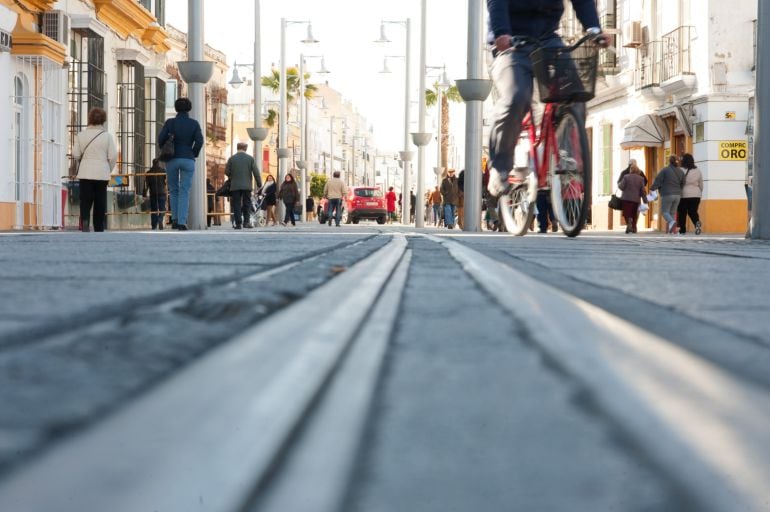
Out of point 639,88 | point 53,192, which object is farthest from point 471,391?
point 639,88

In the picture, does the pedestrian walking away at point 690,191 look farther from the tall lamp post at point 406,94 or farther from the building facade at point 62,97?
the tall lamp post at point 406,94

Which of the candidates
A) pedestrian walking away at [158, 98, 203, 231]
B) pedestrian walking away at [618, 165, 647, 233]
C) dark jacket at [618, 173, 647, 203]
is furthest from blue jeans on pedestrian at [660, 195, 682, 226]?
pedestrian walking away at [158, 98, 203, 231]

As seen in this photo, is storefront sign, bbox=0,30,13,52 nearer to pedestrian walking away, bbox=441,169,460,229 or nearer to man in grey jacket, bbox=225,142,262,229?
man in grey jacket, bbox=225,142,262,229

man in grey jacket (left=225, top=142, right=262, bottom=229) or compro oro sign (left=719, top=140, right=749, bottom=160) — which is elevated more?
compro oro sign (left=719, top=140, right=749, bottom=160)

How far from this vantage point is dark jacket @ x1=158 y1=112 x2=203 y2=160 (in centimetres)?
1483

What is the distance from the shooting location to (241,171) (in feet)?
72.1

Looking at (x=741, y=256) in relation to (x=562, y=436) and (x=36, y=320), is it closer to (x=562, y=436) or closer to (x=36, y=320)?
(x=36, y=320)

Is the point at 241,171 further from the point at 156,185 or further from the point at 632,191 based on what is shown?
the point at 632,191

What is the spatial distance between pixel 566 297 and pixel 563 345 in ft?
2.67

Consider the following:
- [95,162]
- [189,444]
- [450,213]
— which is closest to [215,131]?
[450,213]

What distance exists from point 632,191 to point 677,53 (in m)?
5.35

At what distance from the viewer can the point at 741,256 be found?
4.59 m

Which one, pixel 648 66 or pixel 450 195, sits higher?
pixel 648 66

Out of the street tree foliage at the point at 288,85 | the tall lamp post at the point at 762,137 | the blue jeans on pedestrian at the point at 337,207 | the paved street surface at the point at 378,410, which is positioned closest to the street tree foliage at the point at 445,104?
the street tree foliage at the point at 288,85
